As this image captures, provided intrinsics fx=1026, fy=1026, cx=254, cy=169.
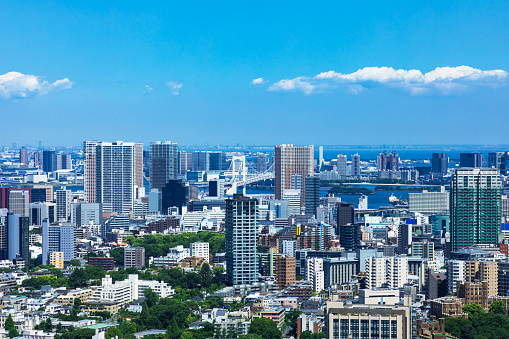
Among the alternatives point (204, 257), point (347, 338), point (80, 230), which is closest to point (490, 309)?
point (347, 338)

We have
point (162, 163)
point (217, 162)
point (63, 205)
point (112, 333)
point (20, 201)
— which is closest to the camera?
point (112, 333)

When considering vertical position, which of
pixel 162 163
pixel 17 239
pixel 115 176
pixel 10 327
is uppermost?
pixel 162 163

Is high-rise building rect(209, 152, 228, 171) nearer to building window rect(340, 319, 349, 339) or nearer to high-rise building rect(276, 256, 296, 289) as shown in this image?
high-rise building rect(276, 256, 296, 289)

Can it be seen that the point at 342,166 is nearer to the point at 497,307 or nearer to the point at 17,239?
the point at 17,239

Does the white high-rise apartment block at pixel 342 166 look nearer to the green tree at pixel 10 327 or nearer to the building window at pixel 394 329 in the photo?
the green tree at pixel 10 327

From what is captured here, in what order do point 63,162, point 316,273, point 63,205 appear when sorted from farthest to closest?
point 63,162 → point 63,205 → point 316,273

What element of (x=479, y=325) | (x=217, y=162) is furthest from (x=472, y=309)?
(x=217, y=162)

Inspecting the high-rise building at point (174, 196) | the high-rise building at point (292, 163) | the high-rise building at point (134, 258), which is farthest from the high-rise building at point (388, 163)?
the high-rise building at point (134, 258)
